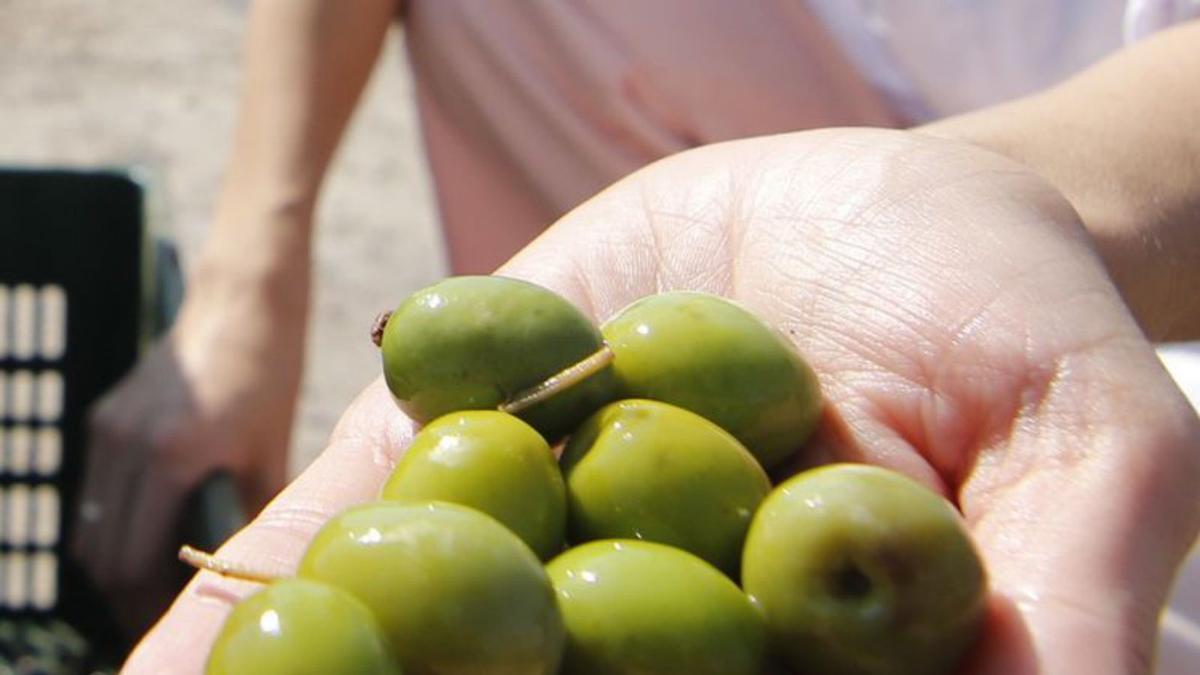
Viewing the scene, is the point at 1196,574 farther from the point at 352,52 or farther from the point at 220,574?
the point at 352,52

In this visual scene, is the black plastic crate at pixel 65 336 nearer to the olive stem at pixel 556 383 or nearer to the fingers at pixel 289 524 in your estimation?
the fingers at pixel 289 524

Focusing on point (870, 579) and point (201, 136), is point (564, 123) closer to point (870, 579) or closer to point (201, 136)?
point (870, 579)

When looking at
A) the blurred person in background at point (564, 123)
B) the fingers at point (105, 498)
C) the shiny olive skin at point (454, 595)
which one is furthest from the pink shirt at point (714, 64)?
the shiny olive skin at point (454, 595)

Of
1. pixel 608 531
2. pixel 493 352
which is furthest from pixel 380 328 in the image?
pixel 608 531

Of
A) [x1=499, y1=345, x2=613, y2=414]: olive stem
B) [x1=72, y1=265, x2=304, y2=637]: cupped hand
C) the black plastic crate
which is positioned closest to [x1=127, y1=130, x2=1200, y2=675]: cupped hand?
[x1=499, y1=345, x2=613, y2=414]: olive stem

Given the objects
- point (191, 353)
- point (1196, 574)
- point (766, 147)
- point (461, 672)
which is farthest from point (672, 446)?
point (191, 353)
